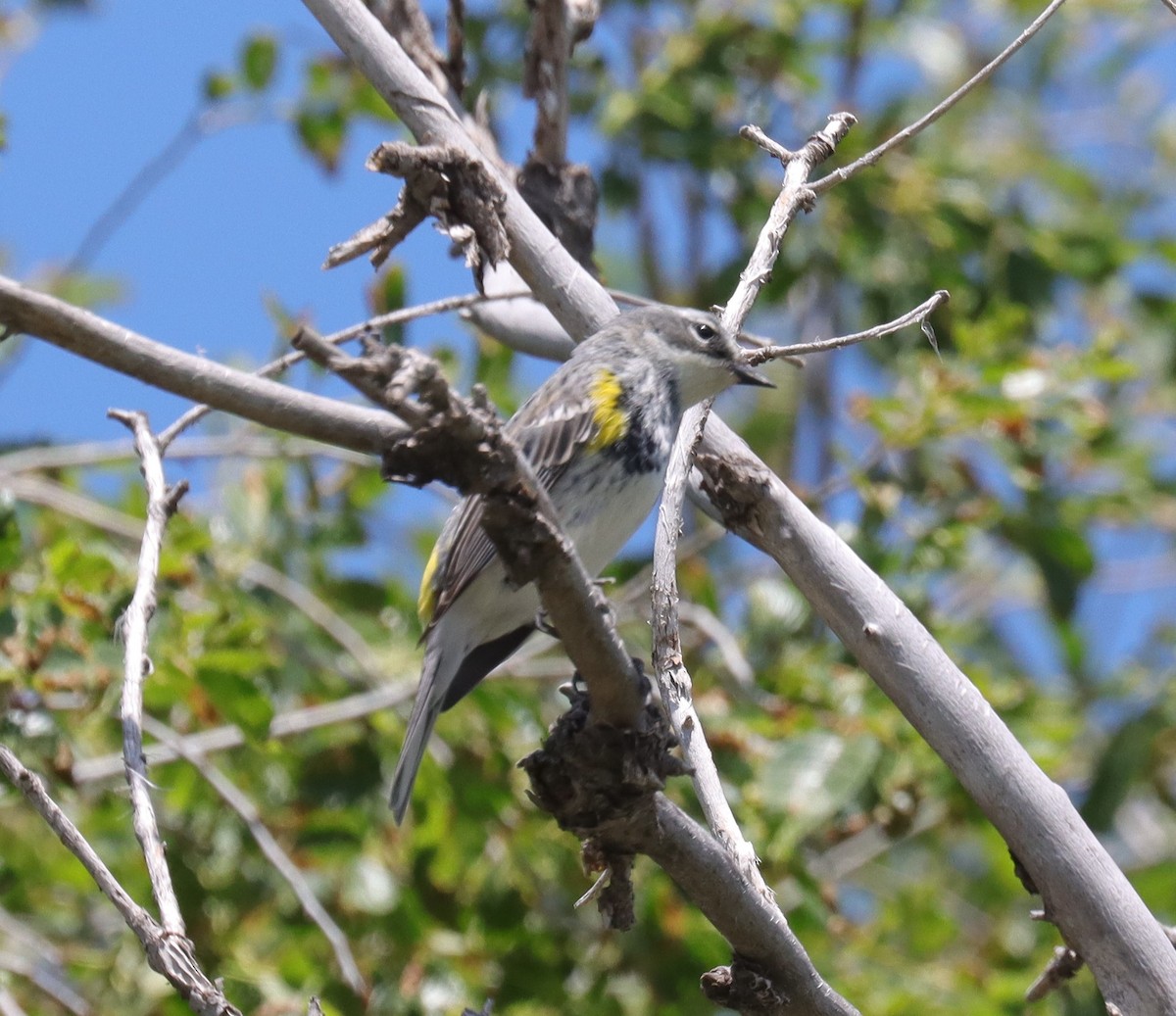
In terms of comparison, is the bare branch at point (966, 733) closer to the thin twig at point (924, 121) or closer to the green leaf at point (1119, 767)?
the thin twig at point (924, 121)

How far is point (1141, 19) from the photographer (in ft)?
31.0

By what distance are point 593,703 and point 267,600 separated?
3672mm

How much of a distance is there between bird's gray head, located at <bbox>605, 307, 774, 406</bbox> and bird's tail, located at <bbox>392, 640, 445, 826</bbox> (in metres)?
1.08

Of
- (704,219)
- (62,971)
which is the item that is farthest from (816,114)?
(62,971)

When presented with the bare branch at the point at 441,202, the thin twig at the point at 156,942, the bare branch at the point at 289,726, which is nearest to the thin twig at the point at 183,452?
the bare branch at the point at 289,726

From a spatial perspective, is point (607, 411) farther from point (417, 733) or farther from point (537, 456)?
point (417, 733)

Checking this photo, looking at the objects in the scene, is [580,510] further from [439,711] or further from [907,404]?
[907,404]

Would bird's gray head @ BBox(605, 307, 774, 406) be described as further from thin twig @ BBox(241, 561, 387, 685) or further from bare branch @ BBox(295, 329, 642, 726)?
bare branch @ BBox(295, 329, 642, 726)

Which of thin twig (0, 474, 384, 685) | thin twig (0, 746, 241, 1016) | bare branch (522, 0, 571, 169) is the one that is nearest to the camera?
thin twig (0, 746, 241, 1016)

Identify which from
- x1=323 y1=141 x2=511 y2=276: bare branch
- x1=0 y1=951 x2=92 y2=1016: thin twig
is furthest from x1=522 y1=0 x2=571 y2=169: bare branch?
x1=0 y1=951 x2=92 y2=1016: thin twig

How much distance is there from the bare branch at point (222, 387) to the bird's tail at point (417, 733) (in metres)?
2.19

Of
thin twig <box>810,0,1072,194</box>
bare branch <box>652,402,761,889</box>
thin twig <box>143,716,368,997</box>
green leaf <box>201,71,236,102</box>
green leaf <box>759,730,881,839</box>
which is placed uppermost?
green leaf <box>201,71,236,102</box>

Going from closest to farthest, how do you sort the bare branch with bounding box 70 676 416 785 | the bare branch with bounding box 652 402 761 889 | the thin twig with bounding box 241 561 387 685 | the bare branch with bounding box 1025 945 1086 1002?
the bare branch with bounding box 652 402 761 889 → the bare branch with bounding box 1025 945 1086 1002 → the bare branch with bounding box 70 676 416 785 → the thin twig with bounding box 241 561 387 685

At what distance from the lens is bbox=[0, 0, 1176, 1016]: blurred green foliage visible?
183 inches
